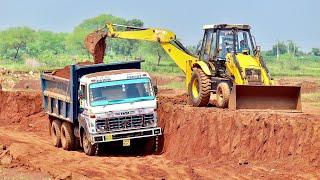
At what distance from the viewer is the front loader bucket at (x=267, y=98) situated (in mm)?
24734

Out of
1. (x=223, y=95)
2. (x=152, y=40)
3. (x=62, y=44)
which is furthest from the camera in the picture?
Result: (x=62, y=44)

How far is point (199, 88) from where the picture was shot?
27.2 m

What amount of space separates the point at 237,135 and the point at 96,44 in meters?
10.3

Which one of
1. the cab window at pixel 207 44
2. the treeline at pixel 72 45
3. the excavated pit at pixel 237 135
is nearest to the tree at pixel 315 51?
the treeline at pixel 72 45

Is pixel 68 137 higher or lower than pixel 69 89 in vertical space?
lower

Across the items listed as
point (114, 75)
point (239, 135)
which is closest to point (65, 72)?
point (114, 75)

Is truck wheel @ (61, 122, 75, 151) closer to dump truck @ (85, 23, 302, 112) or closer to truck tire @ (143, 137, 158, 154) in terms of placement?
truck tire @ (143, 137, 158, 154)

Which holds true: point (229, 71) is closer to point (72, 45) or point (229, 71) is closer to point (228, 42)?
point (228, 42)

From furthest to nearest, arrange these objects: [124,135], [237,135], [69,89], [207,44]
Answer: [207,44], [69,89], [124,135], [237,135]

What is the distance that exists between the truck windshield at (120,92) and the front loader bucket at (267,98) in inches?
111

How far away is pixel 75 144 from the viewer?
87.7 ft

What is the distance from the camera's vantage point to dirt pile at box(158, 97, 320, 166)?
19.9 metres

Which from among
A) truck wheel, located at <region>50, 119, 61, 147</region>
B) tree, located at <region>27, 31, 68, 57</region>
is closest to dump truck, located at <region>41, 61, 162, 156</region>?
truck wheel, located at <region>50, 119, 61, 147</region>

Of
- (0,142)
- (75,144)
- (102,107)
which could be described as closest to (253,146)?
(102,107)
